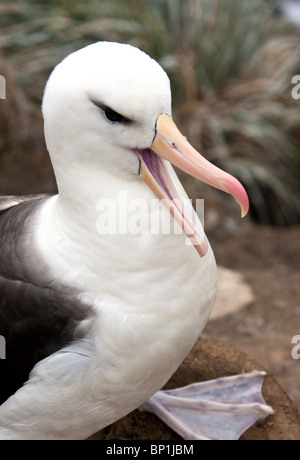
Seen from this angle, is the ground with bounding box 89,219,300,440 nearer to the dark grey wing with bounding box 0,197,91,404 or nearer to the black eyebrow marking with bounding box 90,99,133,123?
the dark grey wing with bounding box 0,197,91,404

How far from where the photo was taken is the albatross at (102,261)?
197 centimetres

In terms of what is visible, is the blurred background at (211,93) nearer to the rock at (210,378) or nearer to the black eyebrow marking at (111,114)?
the rock at (210,378)

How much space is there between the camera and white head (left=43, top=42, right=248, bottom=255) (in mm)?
1925

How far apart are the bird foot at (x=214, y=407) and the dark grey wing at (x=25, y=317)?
2.63 feet

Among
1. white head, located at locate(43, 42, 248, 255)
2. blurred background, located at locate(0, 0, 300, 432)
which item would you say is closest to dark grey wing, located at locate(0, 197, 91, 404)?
white head, located at locate(43, 42, 248, 255)

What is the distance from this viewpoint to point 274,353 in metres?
4.21

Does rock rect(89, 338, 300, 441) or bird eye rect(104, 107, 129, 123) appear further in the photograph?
rock rect(89, 338, 300, 441)

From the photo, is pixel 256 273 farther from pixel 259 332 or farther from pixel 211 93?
pixel 211 93

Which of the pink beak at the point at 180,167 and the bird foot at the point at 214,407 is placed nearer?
the pink beak at the point at 180,167

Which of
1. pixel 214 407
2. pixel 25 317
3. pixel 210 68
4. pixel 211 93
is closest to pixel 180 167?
pixel 25 317

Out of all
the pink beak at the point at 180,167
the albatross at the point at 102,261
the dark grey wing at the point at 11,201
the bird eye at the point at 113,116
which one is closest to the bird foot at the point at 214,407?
the albatross at the point at 102,261
